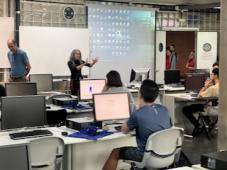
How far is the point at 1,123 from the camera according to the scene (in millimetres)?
4184

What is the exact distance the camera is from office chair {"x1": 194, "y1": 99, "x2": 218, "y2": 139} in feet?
25.1

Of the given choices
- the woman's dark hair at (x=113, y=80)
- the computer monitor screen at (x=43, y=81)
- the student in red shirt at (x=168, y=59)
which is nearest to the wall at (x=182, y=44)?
the student in red shirt at (x=168, y=59)

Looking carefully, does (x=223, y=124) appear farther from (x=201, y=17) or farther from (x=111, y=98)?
(x=201, y=17)

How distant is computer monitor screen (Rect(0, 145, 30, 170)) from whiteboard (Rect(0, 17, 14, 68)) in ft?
17.2

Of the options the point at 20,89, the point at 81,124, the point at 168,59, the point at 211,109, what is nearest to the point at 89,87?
the point at 20,89

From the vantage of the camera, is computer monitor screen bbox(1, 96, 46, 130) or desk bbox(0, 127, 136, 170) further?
desk bbox(0, 127, 136, 170)

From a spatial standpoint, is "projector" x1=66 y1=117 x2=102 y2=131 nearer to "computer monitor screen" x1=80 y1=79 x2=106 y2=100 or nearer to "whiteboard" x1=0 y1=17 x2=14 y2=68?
"computer monitor screen" x1=80 y1=79 x2=106 y2=100

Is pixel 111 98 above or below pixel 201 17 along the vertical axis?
below

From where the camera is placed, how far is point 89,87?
653 centimetres

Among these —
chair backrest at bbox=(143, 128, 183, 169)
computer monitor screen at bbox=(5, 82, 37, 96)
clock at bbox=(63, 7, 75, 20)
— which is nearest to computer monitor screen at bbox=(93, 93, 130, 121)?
chair backrest at bbox=(143, 128, 183, 169)

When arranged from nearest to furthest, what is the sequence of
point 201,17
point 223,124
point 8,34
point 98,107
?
point 223,124 → point 98,107 → point 8,34 → point 201,17

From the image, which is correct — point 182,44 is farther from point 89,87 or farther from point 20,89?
point 20,89

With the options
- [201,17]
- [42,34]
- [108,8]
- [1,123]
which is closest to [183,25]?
[201,17]

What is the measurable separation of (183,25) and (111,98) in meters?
8.38
